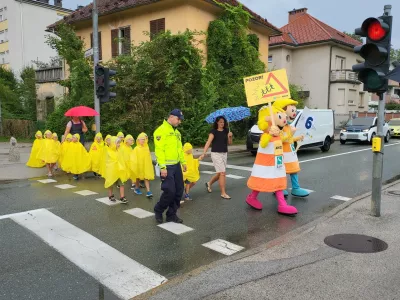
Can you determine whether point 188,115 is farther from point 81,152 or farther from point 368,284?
point 368,284

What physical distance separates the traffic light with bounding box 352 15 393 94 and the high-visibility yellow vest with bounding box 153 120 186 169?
10.4ft

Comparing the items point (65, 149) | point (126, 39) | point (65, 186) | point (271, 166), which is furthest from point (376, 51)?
point (126, 39)

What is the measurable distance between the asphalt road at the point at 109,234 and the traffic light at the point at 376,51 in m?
2.47

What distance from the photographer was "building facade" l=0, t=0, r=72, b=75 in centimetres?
4172

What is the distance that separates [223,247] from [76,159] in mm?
6315

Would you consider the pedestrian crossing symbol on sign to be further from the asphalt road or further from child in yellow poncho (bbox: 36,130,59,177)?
child in yellow poncho (bbox: 36,130,59,177)

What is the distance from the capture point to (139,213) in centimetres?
646

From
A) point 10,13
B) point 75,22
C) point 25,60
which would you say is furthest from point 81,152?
point 10,13

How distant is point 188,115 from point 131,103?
2919 mm

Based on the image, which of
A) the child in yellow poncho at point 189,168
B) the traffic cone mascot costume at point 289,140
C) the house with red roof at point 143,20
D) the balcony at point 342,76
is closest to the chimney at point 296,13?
the balcony at point 342,76

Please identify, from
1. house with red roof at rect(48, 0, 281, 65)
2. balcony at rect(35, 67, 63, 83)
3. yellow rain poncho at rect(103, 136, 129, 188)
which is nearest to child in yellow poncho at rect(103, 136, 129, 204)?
yellow rain poncho at rect(103, 136, 129, 188)

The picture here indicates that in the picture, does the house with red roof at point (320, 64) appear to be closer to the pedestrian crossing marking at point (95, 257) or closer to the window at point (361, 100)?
the window at point (361, 100)

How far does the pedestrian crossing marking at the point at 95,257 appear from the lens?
3738 mm

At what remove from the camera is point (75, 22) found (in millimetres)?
24312
